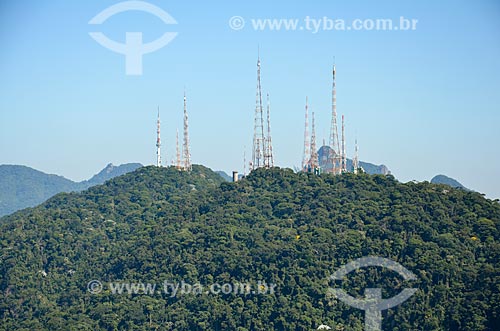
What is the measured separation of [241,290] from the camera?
64500 millimetres

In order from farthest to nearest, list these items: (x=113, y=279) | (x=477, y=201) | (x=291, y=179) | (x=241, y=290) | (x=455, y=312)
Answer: (x=291, y=179) < (x=113, y=279) < (x=477, y=201) < (x=241, y=290) < (x=455, y=312)

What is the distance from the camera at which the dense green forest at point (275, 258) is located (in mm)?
60062

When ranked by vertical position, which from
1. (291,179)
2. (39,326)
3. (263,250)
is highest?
(291,179)

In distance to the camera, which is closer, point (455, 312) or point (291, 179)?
point (455, 312)

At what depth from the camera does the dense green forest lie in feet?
197

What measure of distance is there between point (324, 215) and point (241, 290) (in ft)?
34.6

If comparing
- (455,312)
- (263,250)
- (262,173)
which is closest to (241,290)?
(263,250)

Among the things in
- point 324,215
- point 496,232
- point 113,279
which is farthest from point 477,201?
point 113,279

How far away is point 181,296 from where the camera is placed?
218 feet

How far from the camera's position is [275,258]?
66375mm

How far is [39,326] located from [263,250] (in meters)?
16.7

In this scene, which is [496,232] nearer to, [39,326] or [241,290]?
[241,290]

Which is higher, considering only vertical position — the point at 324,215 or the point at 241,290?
the point at 324,215

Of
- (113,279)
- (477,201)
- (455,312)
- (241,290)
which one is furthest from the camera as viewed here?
(113,279)
